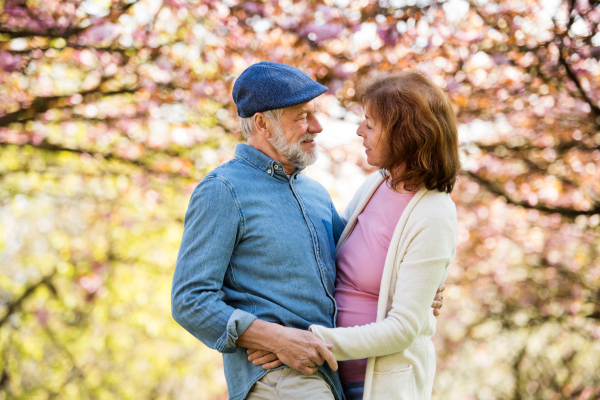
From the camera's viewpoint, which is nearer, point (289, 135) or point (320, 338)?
point (320, 338)

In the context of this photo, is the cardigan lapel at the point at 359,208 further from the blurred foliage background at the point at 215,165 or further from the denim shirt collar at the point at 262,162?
the blurred foliage background at the point at 215,165

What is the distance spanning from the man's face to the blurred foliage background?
5.71 feet

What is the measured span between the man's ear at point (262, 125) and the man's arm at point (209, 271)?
34cm

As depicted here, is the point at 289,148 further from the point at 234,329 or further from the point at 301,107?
the point at 234,329

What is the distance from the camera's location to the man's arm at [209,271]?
169 cm

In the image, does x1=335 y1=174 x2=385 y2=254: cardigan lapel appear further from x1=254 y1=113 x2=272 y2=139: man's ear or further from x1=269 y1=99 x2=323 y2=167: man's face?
x1=254 y1=113 x2=272 y2=139: man's ear

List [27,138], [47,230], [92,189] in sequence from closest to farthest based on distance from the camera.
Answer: [27,138], [92,189], [47,230]

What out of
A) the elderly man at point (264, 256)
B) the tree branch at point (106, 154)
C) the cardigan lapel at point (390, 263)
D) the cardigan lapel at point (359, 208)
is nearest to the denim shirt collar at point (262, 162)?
the elderly man at point (264, 256)

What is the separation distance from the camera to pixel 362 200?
2.09m

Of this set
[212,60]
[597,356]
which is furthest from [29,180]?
[597,356]

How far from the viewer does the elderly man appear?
→ 5.61ft

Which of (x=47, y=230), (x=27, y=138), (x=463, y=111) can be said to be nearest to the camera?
(x=463, y=111)

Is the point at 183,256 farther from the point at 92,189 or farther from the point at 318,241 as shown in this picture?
the point at 92,189

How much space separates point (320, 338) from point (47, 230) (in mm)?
6052
